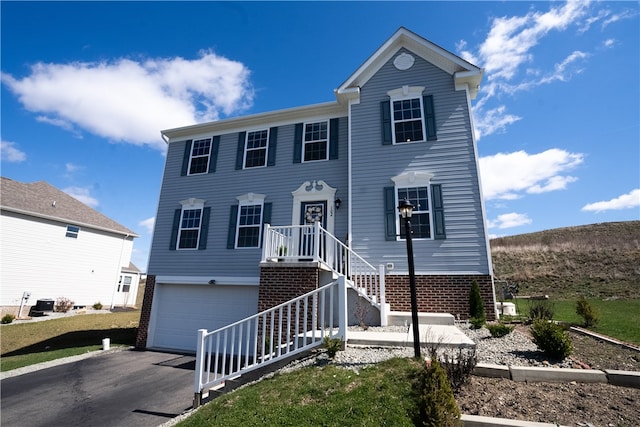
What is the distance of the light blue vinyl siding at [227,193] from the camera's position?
36.4 feet

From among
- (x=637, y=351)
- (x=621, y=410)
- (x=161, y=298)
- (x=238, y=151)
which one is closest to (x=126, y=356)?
(x=161, y=298)

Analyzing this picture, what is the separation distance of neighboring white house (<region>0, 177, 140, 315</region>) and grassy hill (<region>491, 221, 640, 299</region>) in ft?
93.8

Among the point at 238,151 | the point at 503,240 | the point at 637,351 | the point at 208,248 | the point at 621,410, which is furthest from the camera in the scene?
the point at 503,240

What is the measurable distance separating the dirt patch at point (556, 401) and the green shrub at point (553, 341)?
245mm

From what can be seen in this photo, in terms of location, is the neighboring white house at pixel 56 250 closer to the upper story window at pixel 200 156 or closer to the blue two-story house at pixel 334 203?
the blue two-story house at pixel 334 203

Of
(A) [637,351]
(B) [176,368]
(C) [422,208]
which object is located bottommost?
(B) [176,368]

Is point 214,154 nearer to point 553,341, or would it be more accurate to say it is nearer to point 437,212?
point 437,212

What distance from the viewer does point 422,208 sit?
9.39 meters

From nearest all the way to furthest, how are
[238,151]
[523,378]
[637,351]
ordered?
[523,378] → [637,351] → [238,151]

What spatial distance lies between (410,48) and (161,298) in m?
13.4

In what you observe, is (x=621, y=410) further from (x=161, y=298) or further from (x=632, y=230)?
(x=632, y=230)

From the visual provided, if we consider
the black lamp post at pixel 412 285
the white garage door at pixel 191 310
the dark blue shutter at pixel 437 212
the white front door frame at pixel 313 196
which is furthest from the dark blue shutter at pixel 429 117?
the white garage door at pixel 191 310

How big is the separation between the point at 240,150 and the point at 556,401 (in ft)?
39.5

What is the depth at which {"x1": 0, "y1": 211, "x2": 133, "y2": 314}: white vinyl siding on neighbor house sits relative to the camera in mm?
17516
